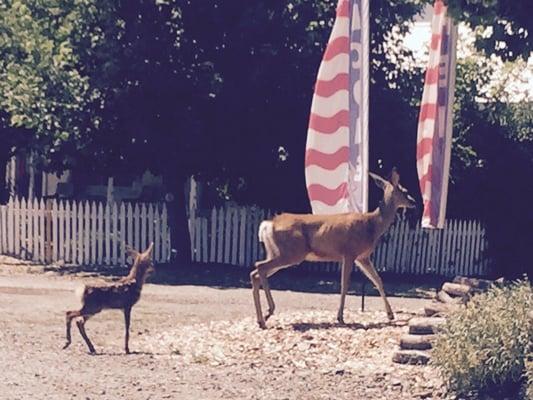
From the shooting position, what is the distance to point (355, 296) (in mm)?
17172

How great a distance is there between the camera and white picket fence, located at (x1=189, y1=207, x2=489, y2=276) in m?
21.3

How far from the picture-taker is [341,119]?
13.2m

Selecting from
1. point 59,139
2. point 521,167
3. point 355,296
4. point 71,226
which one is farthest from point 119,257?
point 521,167

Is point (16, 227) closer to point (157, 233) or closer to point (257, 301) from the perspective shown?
point (157, 233)

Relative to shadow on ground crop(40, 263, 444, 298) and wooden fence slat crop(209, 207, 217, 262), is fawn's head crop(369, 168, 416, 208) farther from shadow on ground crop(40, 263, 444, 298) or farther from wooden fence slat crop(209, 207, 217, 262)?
Answer: wooden fence slat crop(209, 207, 217, 262)

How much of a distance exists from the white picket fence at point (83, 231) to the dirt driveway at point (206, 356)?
5560 millimetres

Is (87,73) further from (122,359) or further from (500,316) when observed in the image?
(500,316)

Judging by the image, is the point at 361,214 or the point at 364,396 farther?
the point at 361,214

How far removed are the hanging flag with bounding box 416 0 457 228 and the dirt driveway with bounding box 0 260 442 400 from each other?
60.6 inches

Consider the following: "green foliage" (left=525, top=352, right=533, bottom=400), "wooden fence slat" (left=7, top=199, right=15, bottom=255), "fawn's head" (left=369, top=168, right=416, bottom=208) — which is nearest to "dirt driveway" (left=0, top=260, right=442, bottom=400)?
"green foliage" (left=525, top=352, right=533, bottom=400)

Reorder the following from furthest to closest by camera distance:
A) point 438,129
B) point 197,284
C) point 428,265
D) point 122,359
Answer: point 428,265 < point 197,284 < point 438,129 < point 122,359

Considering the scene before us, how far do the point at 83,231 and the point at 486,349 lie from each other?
44.0 feet

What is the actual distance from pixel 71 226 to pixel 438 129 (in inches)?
397

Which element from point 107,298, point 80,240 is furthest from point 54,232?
point 107,298
